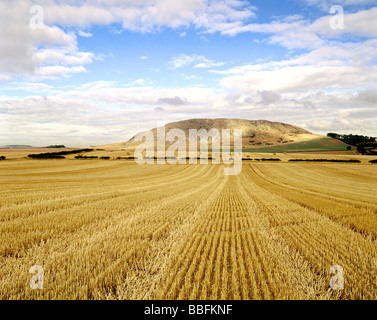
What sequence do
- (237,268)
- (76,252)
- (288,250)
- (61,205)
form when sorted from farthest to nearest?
1. (61,205)
2. (288,250)
3. (76,252)
4. (237,268)

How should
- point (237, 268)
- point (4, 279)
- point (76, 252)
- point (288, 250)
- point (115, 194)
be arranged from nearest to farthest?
point (4, 279)
point (237, 268)
point (76, 252)
point (288, 250)
point (115, 194)

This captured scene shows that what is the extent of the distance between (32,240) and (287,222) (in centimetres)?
884

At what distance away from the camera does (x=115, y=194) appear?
47.7 ft

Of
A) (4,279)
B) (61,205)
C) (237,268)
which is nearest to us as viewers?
(4,279)
